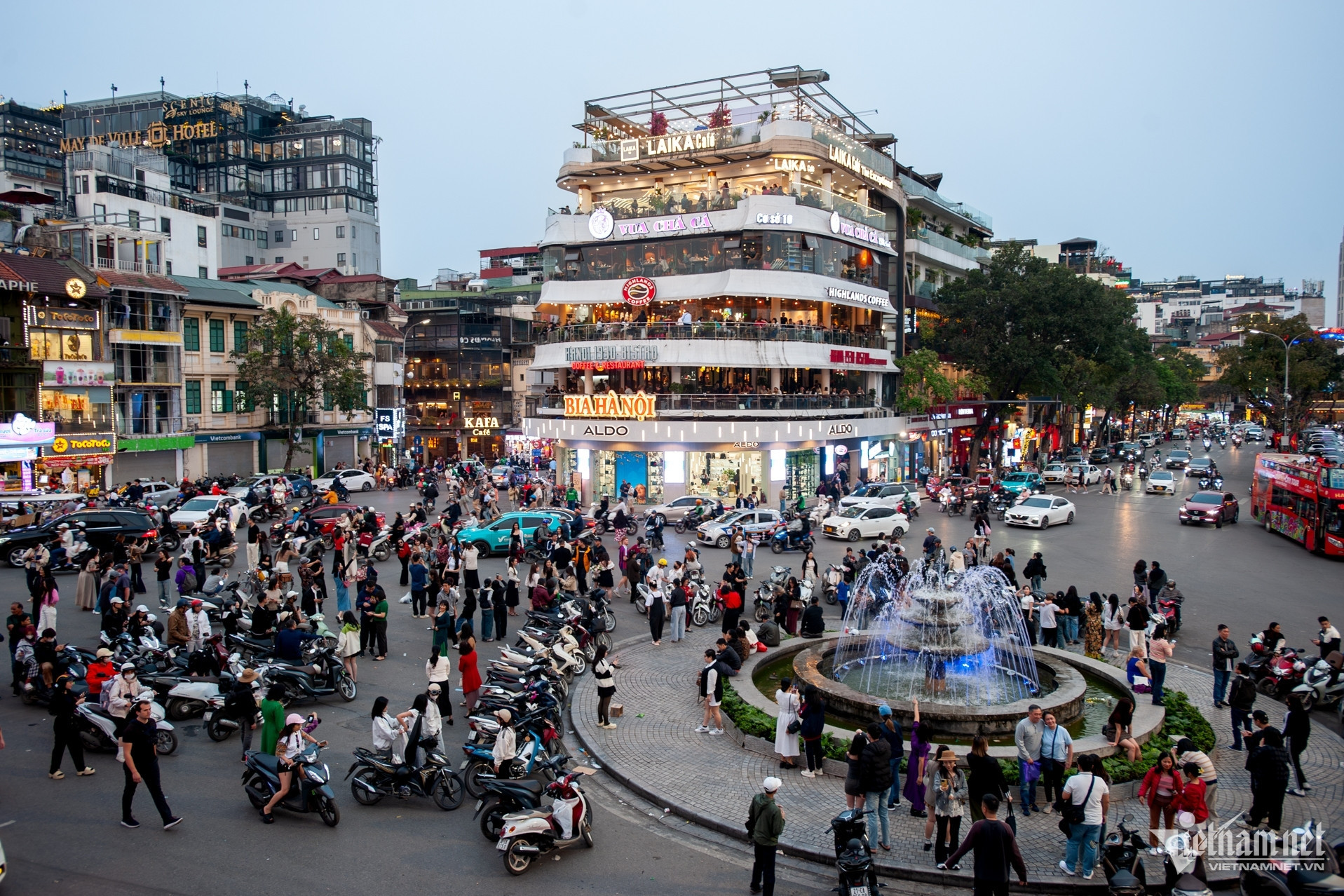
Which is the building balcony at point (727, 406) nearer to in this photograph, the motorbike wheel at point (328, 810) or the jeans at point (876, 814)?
the motorbike wheel at point (328, 810)

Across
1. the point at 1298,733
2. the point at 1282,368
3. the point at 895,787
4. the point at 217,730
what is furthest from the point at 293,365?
the point at 1282,368

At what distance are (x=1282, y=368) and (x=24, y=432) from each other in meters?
76.3

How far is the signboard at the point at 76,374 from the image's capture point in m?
39.5

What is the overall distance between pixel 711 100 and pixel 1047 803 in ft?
145

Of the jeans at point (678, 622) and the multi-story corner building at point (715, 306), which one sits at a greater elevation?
the multi-story corner building at point (715, 306)

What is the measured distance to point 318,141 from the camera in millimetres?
88062

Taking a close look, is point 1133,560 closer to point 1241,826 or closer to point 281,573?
point 1241,826

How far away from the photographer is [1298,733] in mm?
11500

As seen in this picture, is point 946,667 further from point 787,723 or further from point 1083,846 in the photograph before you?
point 1083,846

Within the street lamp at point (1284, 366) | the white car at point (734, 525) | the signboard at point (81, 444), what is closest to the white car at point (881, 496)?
the white car at point (734, 525)

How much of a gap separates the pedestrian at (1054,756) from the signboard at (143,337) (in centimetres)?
4538

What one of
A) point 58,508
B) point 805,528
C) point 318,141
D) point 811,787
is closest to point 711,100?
point 805,528

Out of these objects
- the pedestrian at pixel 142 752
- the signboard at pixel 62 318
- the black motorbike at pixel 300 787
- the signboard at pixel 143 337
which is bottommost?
the black motorbike at pixel 300 787

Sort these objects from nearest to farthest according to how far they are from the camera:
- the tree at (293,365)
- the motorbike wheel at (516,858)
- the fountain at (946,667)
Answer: the motorbike wheel at (516,858)
the fountain at (946,667)
the tree at (293,365)
